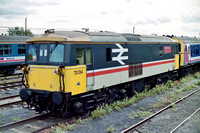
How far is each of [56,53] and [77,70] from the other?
103 cm

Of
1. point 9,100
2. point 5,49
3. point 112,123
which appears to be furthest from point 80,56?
point 5,49

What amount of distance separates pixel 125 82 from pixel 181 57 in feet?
30.8

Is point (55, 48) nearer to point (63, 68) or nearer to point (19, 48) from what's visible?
point (63, 68)

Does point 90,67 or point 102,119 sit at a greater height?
point 90,67

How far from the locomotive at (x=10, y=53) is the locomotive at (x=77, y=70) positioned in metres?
13.8

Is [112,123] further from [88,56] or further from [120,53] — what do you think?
[120,53]

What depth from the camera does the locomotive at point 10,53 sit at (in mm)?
22594

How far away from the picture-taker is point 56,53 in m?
8.89

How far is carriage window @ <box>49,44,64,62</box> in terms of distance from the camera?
28.8 ft

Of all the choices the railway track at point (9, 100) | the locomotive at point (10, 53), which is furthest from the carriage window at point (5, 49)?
the railway track at point (9, 100)

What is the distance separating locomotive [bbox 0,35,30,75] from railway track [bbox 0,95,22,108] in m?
10.4

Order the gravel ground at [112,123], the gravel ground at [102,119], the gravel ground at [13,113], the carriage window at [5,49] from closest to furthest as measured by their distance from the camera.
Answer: the gravel ground at [112,123], the gravel ground at [102,119], the gravel ground at [13,113], the carriage window at [5,49]

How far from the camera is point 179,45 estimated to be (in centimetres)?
1972

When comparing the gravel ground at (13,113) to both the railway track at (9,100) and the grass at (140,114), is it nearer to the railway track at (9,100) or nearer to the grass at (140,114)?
the railway track at (9,100)
